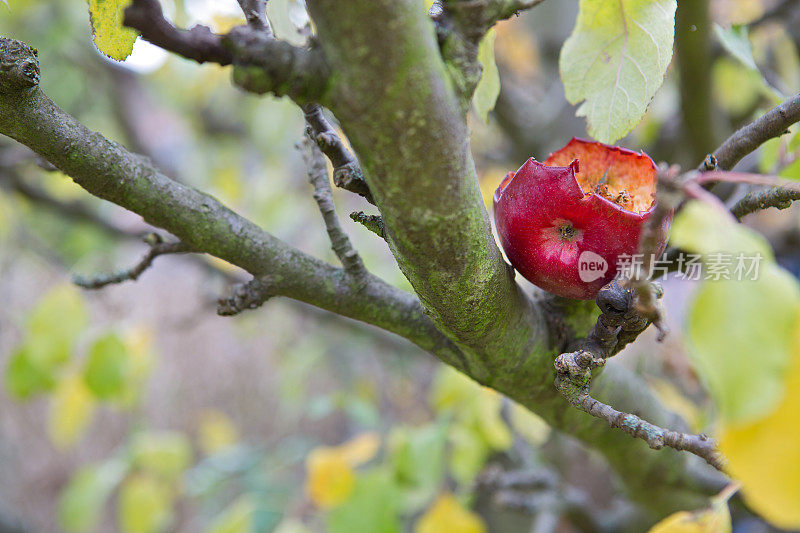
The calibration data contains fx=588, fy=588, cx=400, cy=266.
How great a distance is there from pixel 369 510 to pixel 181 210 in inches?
25.8

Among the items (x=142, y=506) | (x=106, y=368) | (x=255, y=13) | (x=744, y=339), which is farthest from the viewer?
(x=142, y=506)

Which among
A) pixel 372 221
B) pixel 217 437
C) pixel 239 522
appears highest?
pixel 372 221

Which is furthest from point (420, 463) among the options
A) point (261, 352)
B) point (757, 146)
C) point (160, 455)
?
point (261, 352)

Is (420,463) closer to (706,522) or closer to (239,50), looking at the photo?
(706,522)

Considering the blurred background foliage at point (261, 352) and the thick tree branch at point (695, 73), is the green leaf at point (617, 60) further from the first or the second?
the thick tree branch at point (695, 73)

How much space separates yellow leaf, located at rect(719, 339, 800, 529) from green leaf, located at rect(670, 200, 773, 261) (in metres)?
0.04

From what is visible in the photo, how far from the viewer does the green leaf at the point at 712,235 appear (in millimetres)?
201

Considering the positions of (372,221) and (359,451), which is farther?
(359,451)

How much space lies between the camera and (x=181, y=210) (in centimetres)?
39

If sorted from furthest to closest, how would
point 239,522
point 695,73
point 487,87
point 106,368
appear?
point 239,522
point 106,368
point 695,73
point 487,87

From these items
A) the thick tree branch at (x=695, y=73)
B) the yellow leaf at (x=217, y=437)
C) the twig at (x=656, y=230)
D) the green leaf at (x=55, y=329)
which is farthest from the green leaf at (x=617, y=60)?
the yellow leaf at (x=217, y=437)

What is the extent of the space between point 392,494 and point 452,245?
2.29ft

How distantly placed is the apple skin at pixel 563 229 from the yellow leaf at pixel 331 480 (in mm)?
671

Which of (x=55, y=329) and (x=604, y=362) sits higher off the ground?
(x=604, y=362)
